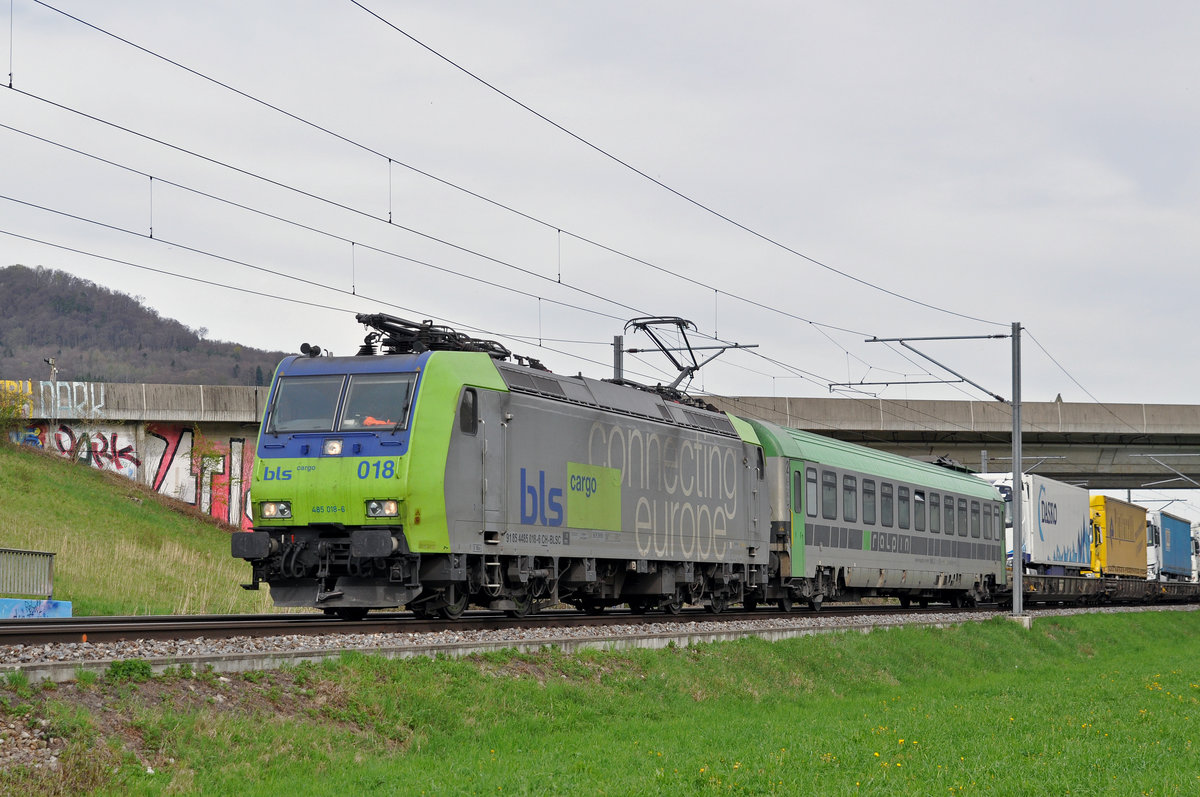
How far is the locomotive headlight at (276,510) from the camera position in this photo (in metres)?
17.2

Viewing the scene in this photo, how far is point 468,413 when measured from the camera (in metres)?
17.7

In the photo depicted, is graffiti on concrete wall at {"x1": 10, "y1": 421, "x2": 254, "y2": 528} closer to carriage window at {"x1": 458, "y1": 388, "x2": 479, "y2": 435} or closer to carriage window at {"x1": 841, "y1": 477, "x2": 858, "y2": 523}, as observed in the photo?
carriage window at {"x1": 841, "y1": 477, "x2": 858, "y2": 523}

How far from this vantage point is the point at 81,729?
9.58 meters

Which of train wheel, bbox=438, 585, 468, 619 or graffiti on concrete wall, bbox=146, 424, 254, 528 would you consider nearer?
train wheel, bbox=438, 585, 468, 619

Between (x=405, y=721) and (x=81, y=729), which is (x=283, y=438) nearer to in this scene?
(x=405, y=721)

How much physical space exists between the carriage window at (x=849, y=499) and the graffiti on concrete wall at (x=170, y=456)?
22.7m

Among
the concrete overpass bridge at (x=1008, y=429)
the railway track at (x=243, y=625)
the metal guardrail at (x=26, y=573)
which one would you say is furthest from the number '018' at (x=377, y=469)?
the concrete overpass bridge at (x=1008, y=429)

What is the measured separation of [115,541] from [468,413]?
2236 cm

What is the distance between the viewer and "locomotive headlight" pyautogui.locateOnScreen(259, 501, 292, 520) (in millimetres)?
17250

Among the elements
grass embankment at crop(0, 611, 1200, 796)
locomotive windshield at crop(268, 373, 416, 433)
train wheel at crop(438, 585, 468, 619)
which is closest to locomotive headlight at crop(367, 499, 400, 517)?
locomotive windshield at crop(268, 373, 416, 433)

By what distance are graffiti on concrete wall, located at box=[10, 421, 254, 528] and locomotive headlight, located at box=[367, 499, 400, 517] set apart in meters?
29.0

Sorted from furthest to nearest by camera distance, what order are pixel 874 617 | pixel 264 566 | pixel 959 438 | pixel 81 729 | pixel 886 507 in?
pixel 959 438, pixel 886 507, pixel 874 617, pixel 264 566, pixel 81 729

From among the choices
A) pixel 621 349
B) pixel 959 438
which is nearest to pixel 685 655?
pixel 621 349

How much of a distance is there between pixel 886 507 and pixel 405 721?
2166 cm
